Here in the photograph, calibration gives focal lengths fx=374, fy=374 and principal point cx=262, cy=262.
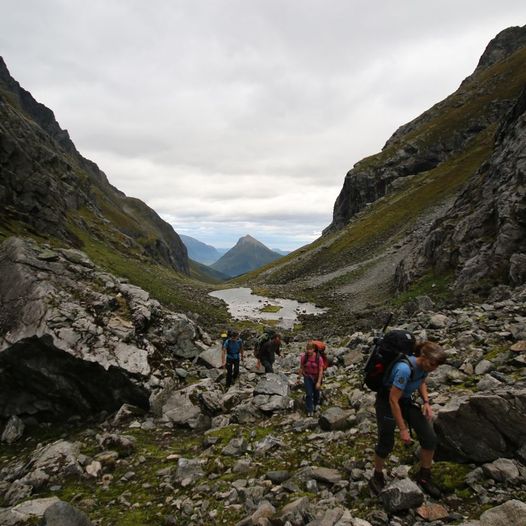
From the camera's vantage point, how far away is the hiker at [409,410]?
7.64 meters

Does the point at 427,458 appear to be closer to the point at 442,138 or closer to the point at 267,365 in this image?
the point at 267,365

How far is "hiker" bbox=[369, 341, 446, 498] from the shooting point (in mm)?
7638

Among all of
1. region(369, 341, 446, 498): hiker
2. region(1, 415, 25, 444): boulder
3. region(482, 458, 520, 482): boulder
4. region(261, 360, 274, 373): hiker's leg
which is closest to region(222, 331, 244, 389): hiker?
region(261, 360, 274, 373): hiker's leg

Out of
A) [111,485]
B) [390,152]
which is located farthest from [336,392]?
[390,152]

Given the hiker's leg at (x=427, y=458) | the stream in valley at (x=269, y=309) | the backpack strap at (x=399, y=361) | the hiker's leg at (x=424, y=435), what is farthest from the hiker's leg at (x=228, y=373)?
the stream in valley at (x=269, y=309)

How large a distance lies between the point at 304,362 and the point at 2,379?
41.4 feet

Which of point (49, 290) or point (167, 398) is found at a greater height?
point (49, 290)

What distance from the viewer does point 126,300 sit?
2123 centimetres

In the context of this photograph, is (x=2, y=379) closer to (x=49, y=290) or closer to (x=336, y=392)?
(x=49, y=290)

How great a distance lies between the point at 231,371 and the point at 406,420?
11.9 meters

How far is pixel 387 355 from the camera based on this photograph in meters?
8.15

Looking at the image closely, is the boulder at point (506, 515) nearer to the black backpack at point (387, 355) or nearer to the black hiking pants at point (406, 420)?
the black hiking pants at point (406, 420)

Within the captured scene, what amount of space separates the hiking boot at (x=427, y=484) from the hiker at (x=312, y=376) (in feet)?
19.5

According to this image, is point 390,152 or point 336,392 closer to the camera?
point 336,392
